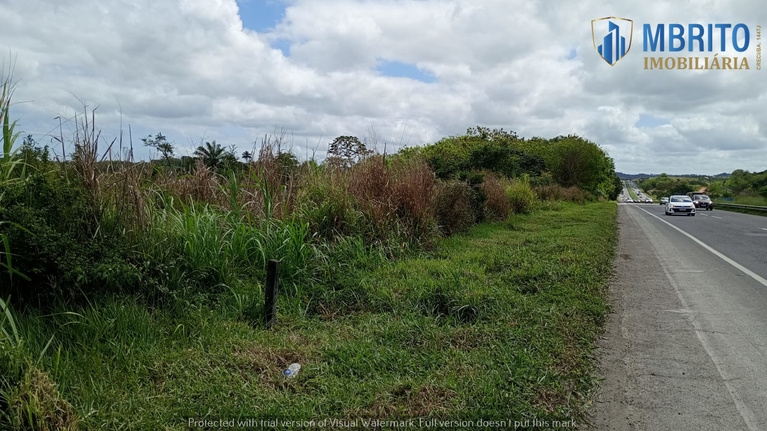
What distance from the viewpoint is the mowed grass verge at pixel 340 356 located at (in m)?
3.04

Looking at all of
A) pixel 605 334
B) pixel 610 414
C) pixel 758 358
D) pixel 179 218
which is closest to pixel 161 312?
pixel 179 218

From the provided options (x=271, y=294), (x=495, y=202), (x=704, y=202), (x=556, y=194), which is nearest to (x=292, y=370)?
(x=271, y=294)

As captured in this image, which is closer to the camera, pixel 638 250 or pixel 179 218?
pixel 179 218

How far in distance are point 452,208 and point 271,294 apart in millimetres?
7095

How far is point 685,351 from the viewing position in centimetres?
427

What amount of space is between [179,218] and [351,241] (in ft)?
8.65

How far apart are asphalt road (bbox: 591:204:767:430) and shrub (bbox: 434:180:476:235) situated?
11.9ft

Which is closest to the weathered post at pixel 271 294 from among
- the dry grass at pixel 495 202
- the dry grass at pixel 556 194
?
the dry grass at pixel 495 202

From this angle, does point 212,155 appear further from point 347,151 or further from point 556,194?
point 556,194

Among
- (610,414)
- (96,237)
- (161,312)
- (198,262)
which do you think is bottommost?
(610,414)

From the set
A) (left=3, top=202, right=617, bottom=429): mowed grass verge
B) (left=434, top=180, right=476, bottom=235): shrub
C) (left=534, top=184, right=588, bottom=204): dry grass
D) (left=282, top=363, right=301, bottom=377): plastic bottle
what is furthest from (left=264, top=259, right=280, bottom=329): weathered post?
(left=534, top=184, right=588, bottom=204): dry grass

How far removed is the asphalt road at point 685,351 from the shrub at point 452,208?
3635 mm

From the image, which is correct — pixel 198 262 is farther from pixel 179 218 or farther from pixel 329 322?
pixel 329 322

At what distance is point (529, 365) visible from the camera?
12.1 ft
